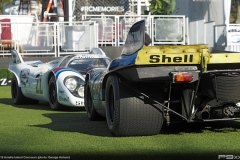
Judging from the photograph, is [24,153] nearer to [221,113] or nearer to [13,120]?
[221,113]

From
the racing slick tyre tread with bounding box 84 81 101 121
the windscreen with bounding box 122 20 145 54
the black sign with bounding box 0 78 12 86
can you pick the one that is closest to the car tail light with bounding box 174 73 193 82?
the windscreen with bounding box 122 20 145 54

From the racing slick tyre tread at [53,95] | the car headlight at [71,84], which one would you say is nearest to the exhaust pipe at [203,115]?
the car headlight at [71,84]

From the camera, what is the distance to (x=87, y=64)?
12.6m

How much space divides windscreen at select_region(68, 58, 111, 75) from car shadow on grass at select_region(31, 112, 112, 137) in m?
1.34

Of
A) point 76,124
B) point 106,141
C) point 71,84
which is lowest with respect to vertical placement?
point 76,124

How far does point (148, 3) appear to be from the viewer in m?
30.2

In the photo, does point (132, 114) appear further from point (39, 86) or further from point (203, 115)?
point (39, 86)

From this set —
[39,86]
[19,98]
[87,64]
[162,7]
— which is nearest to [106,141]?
[87,64]

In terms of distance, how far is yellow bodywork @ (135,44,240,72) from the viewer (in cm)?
688

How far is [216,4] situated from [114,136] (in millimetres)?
21827

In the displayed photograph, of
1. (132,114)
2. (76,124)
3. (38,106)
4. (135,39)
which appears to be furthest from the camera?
(38,106)

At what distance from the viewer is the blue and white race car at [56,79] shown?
11648mm

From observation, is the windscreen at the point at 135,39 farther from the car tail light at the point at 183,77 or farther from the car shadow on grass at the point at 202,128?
the car shadow on grass at the point at 202,128

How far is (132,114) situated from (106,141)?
1.42ft
